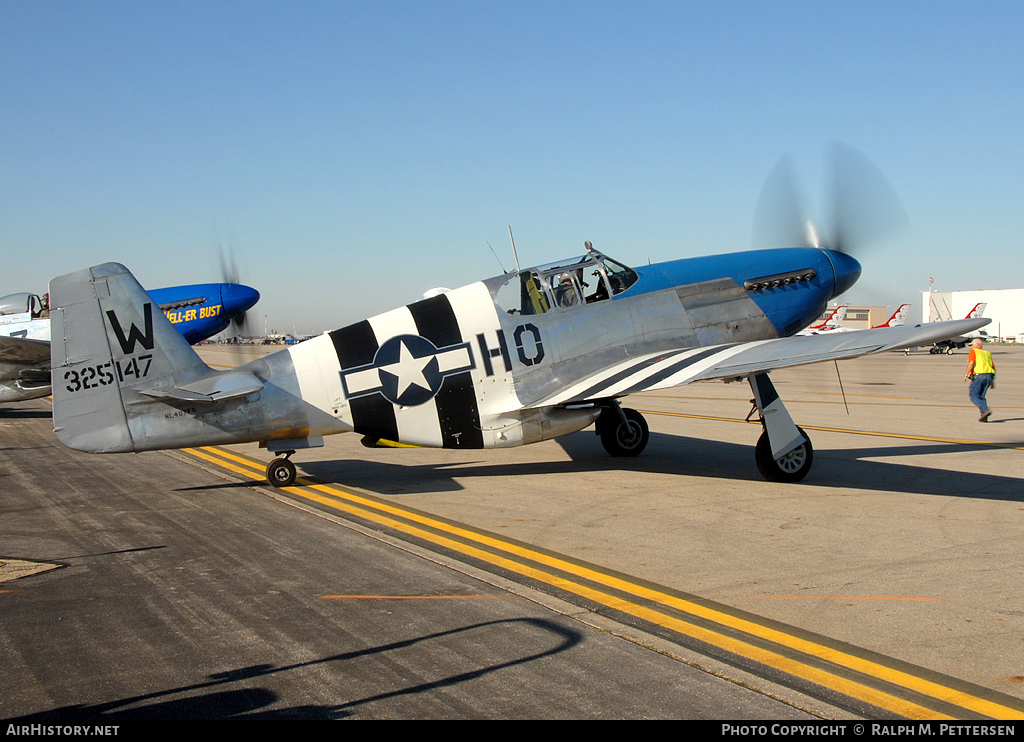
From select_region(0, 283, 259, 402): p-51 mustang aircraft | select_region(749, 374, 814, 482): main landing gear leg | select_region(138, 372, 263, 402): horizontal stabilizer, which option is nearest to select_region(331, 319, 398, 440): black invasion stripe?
select_region(138, 372, 263, 402): horizontal stabilizer

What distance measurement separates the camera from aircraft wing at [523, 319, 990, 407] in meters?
8.64

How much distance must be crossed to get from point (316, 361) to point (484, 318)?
225 cm

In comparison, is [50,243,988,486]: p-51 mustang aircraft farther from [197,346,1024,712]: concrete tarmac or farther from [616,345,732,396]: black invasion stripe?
[197,346,1024,712]: concrete tarmac

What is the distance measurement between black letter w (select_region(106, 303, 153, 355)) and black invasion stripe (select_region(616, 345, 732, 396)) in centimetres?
576

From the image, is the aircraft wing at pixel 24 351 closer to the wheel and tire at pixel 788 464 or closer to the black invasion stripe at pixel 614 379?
the black invasion stripe at pixel 614 379

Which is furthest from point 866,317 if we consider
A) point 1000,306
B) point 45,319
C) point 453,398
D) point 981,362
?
point 453,398

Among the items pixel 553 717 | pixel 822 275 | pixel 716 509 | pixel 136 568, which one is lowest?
pixel 716 509

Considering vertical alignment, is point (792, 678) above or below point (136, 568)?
below

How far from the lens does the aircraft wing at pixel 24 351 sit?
19.6m

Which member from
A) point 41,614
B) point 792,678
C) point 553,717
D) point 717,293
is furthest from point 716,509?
point 41,614

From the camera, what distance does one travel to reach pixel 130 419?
9.41 m

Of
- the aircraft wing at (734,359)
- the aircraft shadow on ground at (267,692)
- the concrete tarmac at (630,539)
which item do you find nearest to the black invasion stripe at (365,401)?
the concrete tarmac at (630,539)

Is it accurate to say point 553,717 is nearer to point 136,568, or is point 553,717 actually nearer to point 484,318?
point 136,568

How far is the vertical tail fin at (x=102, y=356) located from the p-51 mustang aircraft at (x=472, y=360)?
0.02 m
